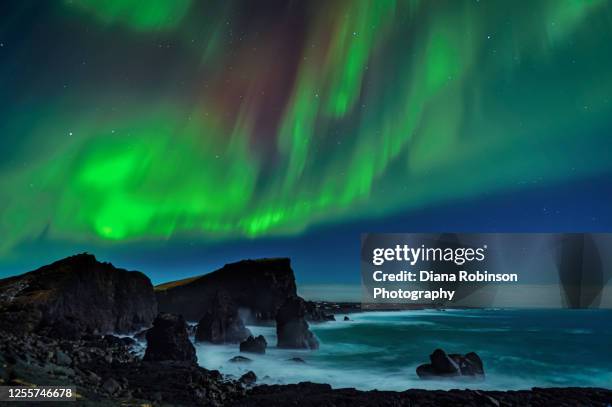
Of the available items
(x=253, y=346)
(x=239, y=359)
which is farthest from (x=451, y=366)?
(x=253, y=346)

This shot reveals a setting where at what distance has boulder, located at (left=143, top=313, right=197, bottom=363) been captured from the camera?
28188 millimetres

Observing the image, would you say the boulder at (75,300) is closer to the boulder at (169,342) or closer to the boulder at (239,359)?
the boulder at (169,342)

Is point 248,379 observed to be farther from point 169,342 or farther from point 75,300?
point 75,300

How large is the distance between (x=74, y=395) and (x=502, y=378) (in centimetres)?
3361

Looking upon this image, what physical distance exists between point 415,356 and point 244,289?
27548 mm

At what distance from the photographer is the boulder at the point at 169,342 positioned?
28.2 metres

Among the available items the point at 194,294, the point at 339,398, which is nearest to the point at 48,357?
the point at 339,398

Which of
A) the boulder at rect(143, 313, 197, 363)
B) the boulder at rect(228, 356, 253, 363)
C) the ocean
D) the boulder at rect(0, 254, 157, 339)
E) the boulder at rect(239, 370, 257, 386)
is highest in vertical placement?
the boulder at rect(0, 254, 157, 339)

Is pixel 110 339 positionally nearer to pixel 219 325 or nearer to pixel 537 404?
pixel 219 325

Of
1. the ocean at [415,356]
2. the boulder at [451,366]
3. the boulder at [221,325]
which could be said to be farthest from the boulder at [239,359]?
the boulder at [451,366]

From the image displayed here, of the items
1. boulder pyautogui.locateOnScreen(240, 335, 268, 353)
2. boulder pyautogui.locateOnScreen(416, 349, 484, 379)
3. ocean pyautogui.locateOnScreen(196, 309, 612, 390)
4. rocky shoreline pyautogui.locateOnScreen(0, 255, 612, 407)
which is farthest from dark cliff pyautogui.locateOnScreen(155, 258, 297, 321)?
boulder pyautogui.locateOnScreen(416, 349, 484, 379)

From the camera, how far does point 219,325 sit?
40.8m

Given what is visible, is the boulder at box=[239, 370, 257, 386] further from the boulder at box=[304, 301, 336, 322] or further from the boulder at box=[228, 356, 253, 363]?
the boulder at box=[304, 301, 336, 322]

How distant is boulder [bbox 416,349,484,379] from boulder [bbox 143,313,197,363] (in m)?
14.6
